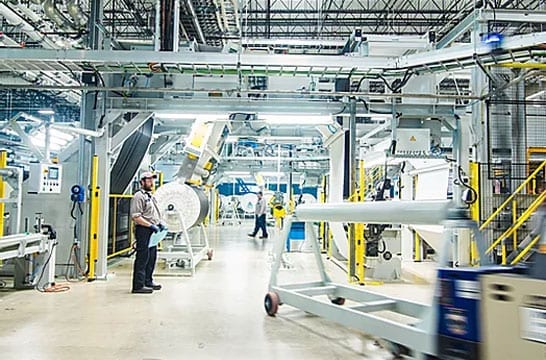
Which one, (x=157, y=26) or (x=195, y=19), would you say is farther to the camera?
(x=195, y=19)

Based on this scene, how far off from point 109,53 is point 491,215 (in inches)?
200

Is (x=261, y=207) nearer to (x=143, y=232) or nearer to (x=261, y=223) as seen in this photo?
(x=261, y=223)

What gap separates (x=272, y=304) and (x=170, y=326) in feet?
3.45

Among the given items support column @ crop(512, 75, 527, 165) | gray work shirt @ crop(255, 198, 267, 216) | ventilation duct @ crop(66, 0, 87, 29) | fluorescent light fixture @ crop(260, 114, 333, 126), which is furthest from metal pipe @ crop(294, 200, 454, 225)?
gray work shirt @ crop(255, 198, 267, 216)

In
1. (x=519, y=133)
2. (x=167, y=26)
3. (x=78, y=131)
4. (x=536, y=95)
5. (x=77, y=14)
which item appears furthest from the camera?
(x=536, y=95)

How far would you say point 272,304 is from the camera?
187 inches

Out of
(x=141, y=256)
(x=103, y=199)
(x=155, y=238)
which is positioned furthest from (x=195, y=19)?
(x=141, y=256)

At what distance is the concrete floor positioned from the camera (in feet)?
11.6

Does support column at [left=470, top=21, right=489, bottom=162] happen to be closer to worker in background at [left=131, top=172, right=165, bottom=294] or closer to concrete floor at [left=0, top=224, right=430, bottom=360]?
concrete floor at [left=0, top=224, right=430, bottom=360]

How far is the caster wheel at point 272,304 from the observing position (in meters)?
4.73

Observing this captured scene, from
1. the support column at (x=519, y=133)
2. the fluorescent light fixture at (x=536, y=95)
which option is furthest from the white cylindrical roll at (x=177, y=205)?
the fluorescent light fixture at (x=536, y=95)

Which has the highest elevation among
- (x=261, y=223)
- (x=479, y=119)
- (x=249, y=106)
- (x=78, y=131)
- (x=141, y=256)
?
(x=249, y=106)

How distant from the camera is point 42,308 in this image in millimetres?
4930

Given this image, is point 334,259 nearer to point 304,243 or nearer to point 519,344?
point 304,243
